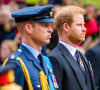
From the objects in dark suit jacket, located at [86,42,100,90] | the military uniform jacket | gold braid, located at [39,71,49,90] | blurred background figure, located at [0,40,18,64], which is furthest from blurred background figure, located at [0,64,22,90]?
blurred background figure, located at [0,40,18,64]

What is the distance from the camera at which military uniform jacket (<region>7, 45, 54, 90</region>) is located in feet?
9.36

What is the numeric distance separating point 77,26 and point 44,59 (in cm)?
63

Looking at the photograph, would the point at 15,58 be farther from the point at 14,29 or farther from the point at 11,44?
the point at 14,29

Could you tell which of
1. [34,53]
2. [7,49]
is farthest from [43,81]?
[7,49]

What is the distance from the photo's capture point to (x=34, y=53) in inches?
123

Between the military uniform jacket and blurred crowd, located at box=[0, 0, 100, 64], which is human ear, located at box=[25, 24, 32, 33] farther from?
blurred crowd, located at box=[0, 0, 100, 64]

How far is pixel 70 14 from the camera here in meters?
3.61

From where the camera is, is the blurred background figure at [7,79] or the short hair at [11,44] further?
the short hair at [11,44]

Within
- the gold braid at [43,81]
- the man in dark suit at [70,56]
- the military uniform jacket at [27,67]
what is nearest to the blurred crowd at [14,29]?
the man in dark suit at [70,56]

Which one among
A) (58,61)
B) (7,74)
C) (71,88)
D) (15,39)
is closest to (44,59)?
(58,61)

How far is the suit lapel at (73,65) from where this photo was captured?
334 cm

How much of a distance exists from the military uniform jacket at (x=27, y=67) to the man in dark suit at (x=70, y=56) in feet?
1.16

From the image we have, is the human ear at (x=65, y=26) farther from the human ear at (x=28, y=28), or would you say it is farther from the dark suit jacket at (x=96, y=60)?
the dark suit jacket at (x=96, y=60)

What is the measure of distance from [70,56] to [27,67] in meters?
0.70
